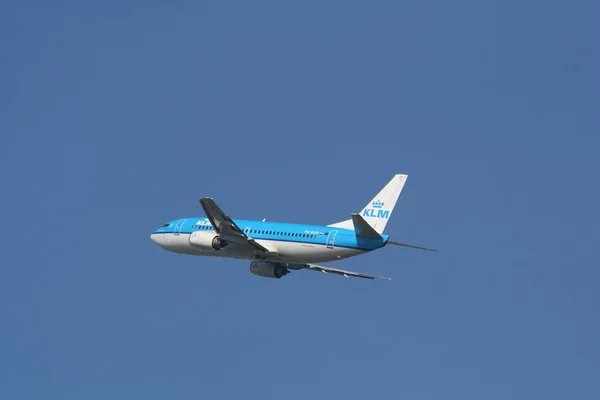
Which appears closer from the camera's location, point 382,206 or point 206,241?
point 382,206

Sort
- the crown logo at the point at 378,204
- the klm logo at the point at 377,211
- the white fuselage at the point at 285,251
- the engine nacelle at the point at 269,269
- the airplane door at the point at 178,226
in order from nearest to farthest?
the white fuselage at the point at 285,251
the klm logo at the point at 377,211
the crown logo at the point at 378,204
the engine nacelle at the point at 269,269
the airplane door at the point at 178,226

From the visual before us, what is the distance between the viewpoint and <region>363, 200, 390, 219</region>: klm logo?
8850cm

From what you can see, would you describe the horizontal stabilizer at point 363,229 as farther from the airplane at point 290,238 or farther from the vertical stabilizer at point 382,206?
the vertical stabilizer at point 382,206

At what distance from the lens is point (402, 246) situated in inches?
3354

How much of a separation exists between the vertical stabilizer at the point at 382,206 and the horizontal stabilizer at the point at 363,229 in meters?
2.59

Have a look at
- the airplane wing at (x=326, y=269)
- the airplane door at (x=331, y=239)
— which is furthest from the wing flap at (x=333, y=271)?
the airplane door at (x=331, y=239)

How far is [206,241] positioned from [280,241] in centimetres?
519

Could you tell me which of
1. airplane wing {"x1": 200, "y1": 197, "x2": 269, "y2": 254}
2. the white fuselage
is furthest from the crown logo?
airplane wing {"x1": 200, "y1": 197, "x2": 269, "y2": 254}

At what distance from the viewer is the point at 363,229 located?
84625 mm

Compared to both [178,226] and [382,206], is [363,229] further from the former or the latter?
[178,226]

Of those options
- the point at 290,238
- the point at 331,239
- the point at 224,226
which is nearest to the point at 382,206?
the point at 331,239

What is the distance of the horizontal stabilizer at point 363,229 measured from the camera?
83.6 m

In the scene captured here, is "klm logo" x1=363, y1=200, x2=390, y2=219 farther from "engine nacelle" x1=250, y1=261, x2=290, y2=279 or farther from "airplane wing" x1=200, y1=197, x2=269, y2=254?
"engine nacelle" x1=250, y1=261, x2=290, y2=279

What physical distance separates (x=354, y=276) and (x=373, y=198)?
26.7 feet
